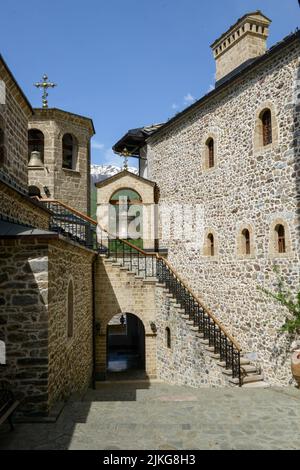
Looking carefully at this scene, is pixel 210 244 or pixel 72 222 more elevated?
pixel 72 222

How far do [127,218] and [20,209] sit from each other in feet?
30.7

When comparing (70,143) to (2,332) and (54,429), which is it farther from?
(54,429)

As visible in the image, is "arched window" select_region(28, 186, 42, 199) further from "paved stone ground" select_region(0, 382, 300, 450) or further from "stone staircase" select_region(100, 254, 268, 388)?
"paved stone ground" select_region(0, 382, 300, 450)

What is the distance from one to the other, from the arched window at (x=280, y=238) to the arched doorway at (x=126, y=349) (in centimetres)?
763

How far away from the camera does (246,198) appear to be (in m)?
11.8

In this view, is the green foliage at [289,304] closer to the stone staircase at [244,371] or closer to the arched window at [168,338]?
the stone staircase at [244,371]

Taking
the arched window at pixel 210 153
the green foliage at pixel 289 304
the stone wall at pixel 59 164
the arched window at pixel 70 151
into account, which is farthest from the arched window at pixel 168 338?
the arched window at pixel 70 151

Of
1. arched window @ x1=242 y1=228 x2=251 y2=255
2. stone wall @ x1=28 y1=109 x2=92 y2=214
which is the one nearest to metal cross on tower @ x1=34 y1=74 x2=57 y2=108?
stone wall @ x1=28 y1=109 x2=92 y2=214

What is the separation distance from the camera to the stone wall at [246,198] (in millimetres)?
10109

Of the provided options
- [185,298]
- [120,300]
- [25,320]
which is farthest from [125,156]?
[25,320]

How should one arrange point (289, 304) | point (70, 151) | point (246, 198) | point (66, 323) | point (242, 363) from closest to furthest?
point (66, 323)
point (289, 304)
point (242, 363)
point (246, 198)
point (70, 151)

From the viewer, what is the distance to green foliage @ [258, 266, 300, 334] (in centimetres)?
965

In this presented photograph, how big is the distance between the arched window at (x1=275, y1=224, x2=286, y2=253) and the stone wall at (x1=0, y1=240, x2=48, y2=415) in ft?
21.2

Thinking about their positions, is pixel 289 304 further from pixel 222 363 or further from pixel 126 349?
pixel 126 349
